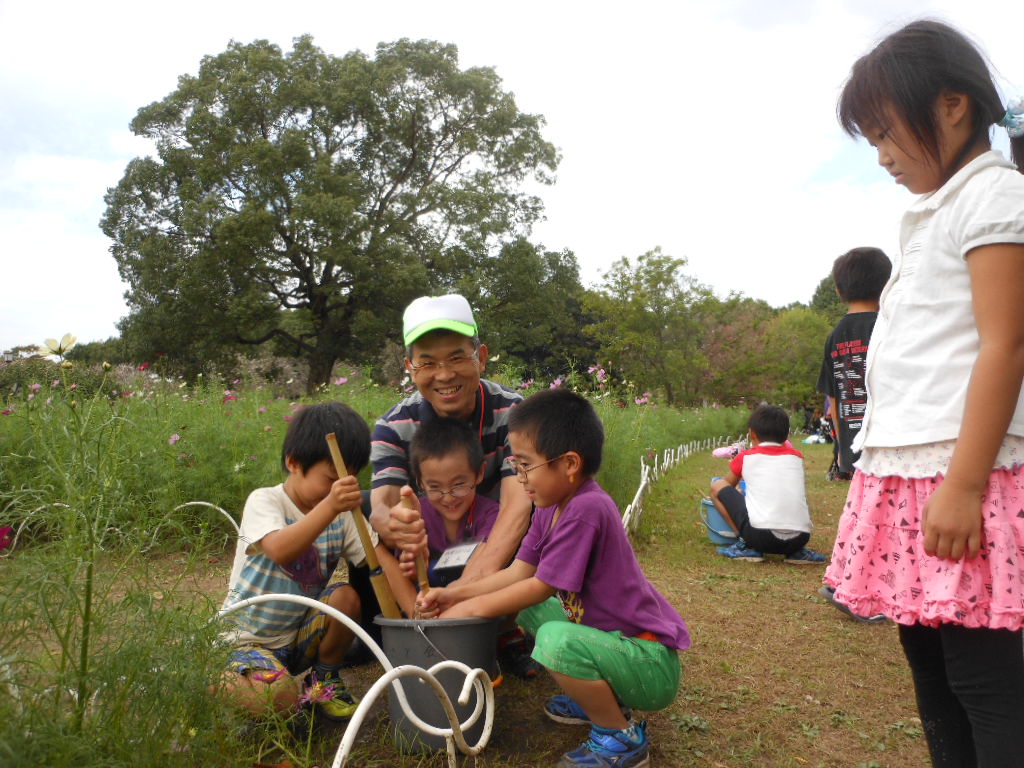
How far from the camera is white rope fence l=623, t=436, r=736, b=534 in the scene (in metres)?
5.13

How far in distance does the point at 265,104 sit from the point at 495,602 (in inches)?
892

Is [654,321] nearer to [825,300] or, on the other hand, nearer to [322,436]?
[322,436]

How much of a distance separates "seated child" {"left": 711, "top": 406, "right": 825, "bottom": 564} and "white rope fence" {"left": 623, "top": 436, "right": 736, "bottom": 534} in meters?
0.61

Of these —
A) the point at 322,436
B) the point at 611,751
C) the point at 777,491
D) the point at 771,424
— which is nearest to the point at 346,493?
the point at 322,436

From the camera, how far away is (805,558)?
470 cm

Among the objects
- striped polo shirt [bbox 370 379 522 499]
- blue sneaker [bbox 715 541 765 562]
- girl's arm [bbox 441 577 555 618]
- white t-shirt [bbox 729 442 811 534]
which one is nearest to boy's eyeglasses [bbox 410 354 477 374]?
striped polo shirt [bbox 370 379 522 499]

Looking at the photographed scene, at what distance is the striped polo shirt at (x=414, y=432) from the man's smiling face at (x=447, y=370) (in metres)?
0.08

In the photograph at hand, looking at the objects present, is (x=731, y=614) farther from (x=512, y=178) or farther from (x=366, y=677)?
(x=512, y=178)

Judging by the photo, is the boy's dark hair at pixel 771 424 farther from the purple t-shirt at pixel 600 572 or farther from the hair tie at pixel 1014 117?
the hair tie at pixel 1014 117

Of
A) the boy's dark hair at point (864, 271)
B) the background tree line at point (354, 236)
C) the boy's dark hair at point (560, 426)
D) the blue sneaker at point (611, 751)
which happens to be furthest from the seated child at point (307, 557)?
the background tree line at point (354, 236)

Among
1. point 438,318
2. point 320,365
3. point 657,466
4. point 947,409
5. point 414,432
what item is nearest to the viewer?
point 947,409

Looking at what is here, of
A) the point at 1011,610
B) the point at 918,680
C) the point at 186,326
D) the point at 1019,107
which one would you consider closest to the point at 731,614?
the point at 918,680

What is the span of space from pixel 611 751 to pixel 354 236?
66.5 ft

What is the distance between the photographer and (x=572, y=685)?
1.93 m
